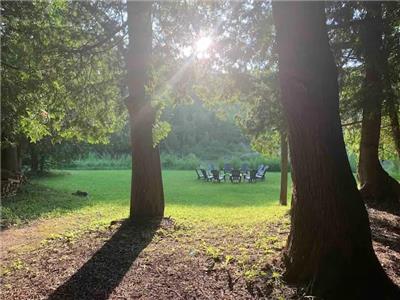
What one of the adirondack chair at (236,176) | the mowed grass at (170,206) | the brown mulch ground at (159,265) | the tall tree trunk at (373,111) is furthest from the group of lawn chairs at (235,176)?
the brown mulch ground at (159,265)

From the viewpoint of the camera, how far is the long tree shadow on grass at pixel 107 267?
4090 mm

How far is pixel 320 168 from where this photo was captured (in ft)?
12.3

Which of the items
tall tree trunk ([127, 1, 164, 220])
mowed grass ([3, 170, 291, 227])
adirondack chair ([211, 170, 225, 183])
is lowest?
mowed grass ([3, 170, 291, 227])

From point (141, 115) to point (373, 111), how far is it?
4.39 metres

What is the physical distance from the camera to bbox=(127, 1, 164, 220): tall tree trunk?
7762 mm

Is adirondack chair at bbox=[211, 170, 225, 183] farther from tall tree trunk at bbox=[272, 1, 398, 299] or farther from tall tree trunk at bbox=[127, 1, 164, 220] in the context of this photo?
tall tree trunk at bbox=[272, 1, 398, 299]

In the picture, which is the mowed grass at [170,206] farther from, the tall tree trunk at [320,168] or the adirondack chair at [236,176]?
the tall tree trunk at [320,168]

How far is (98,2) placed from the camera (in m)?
8.44

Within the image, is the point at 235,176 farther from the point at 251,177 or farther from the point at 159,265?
the point at 159,265

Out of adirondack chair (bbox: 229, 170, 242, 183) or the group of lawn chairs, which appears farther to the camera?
the group of lawn chairs

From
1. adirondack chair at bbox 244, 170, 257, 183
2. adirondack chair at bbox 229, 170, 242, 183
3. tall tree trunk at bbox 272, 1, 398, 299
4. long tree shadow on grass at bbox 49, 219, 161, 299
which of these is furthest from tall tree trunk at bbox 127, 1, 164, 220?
adirondack chair at bbox 244, 170, 257, 183

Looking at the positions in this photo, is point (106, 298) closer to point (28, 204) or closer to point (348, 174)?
point (348, 174)

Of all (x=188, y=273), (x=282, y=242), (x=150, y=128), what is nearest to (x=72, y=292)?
(x=188, y=273)

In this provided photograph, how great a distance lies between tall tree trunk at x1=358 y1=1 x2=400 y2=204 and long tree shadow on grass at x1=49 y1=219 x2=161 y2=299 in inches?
183
